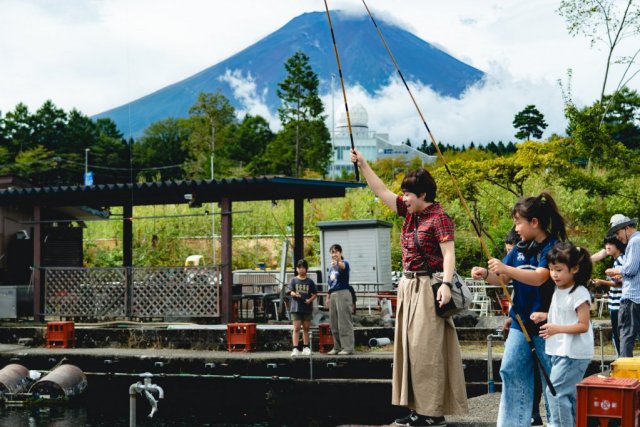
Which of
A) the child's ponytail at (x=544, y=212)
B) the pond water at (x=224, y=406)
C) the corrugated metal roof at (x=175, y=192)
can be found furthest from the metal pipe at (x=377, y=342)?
the child's ponytail at (x=544, y=212)

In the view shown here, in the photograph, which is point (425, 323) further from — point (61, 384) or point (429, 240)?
point (61, 384)

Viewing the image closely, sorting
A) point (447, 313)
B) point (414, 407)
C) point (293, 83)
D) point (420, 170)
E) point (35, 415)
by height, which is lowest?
point (35, 415)

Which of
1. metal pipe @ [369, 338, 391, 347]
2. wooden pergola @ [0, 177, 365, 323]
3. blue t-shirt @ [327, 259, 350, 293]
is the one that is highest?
wooden pergola @ [0, 177, 365, 323]

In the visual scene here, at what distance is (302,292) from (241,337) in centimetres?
177

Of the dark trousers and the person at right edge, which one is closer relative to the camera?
the person at right edge

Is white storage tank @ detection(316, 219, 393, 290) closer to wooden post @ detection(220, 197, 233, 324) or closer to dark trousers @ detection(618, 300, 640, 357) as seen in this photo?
wooden post @ detection(220, 197, 233, 324)

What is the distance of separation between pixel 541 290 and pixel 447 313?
808mm

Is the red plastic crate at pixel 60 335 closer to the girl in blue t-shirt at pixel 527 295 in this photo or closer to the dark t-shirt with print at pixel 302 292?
the dark t-shirt with print at pixel 302 292

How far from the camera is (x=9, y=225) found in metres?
20.7

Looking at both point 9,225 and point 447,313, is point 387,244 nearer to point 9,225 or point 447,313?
point 9,225

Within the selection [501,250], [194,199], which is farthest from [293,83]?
[194,199]

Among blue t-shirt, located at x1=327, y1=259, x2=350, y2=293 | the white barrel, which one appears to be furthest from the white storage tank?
the white barrel

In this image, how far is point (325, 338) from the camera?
14.4 meters

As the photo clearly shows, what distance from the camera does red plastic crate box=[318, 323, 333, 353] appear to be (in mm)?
14344
